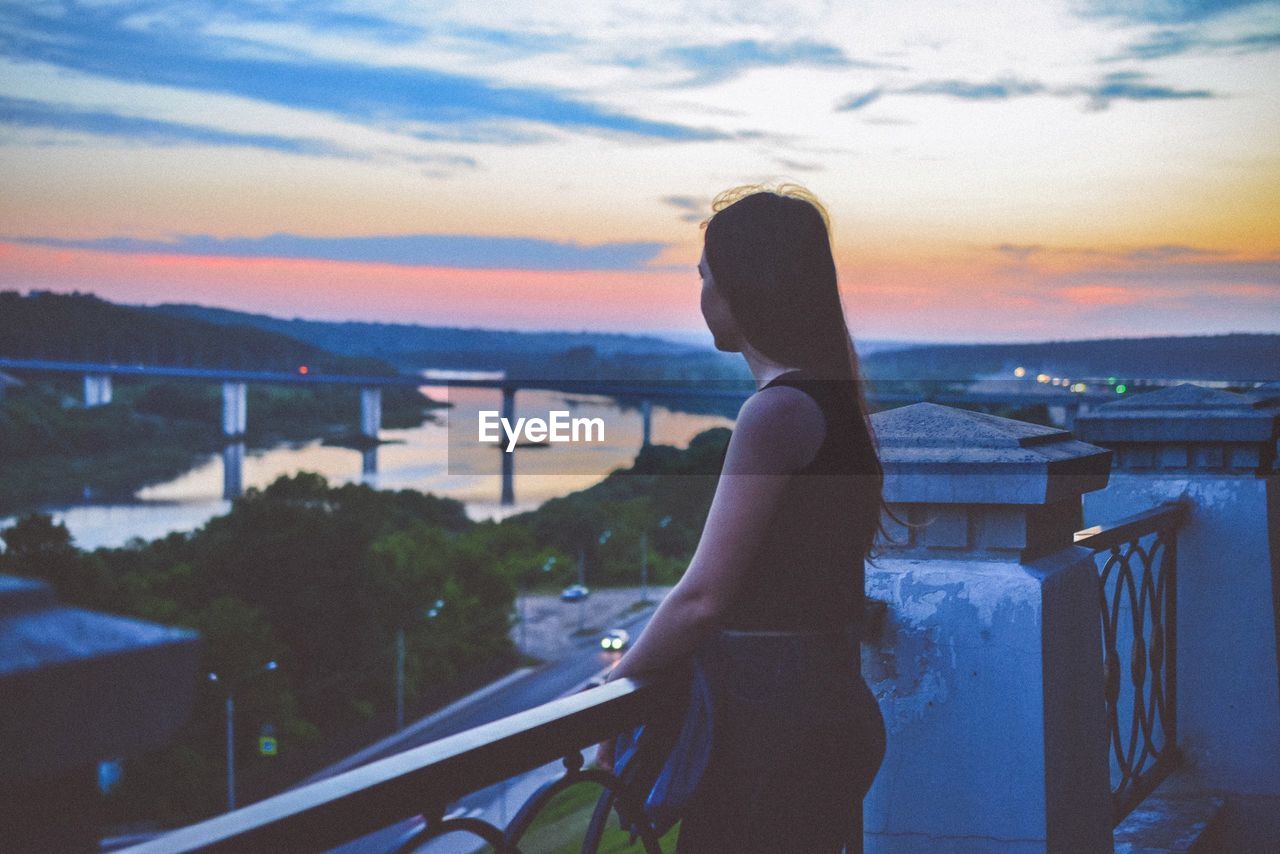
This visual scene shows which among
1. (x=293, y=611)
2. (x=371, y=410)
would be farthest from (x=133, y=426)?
(x=293, y=611)

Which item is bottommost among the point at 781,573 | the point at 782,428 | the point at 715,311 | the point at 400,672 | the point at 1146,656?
the point at 400,672

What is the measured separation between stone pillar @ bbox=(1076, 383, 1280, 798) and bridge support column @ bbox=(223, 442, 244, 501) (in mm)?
67699

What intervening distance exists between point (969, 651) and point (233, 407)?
2812 inches

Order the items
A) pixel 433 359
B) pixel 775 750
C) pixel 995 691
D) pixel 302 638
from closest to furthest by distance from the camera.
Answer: pixel 775 750
pixel 995 691
pixel 302 638
pixel 433 359

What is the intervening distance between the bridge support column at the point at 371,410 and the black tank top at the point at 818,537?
2696 inches

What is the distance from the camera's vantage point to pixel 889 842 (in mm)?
2814

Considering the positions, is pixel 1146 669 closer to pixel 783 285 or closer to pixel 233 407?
pixel 783 285

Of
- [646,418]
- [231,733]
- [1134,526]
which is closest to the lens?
[1134,526]

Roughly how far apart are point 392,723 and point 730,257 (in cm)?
4358

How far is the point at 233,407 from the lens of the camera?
7038cm

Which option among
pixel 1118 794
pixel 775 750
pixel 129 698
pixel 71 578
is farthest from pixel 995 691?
pixel 71 578

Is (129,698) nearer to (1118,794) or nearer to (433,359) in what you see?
(1118,794)

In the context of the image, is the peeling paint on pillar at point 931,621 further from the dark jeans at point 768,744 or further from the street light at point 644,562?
the street light at point 644,562

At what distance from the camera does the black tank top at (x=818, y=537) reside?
2.04 m
